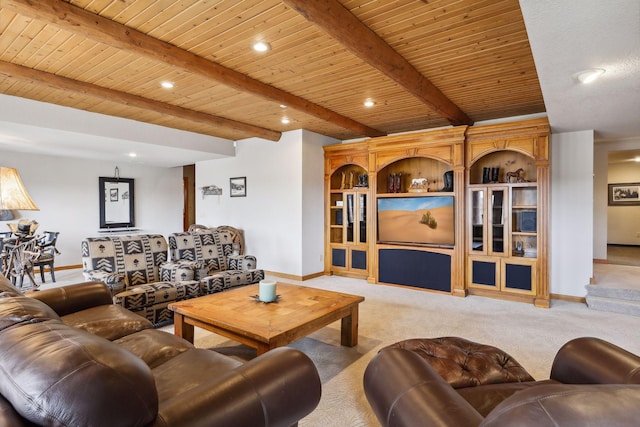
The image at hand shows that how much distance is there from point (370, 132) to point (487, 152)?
75.7 inches

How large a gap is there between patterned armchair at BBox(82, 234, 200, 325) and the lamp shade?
29.6 inches

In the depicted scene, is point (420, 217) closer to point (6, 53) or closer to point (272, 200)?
point (272, 200)

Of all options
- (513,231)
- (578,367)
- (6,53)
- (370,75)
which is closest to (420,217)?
(513,231)

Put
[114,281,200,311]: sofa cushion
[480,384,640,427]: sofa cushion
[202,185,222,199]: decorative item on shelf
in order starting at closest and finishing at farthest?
[480,384,640,427]: sofa cushion
[114,281,200,311]: sofa cushion
[202,185,222,199]: decorative item on shelf

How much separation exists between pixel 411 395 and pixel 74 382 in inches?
39.7

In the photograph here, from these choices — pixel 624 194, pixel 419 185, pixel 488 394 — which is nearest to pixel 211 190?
pixel 419 185

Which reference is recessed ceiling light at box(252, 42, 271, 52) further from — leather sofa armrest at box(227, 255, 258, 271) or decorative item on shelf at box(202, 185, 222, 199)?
decorative item on shelf at box(202, 185, 222, 199)

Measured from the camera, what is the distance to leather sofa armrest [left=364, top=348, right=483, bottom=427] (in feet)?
3.57

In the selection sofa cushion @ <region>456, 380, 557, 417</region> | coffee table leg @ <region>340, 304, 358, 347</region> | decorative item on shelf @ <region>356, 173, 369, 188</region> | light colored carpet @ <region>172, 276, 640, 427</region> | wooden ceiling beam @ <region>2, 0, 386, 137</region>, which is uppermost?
wooden ceiling beam @ <region>2, 0, 386, 137</region>

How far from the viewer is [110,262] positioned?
3.69 m

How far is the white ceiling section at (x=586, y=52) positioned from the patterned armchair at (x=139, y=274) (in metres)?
3.65

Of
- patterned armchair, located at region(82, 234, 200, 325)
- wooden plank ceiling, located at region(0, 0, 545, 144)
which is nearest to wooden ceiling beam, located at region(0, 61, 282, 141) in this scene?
wooden plank ceiling, located at region(0, 0, 545, 144)

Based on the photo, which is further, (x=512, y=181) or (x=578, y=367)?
(x=512, y=181)

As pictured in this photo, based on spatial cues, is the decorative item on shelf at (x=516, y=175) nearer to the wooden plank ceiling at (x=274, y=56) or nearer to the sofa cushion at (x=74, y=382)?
the wooden plank ceiling at (x=274, y=56)
